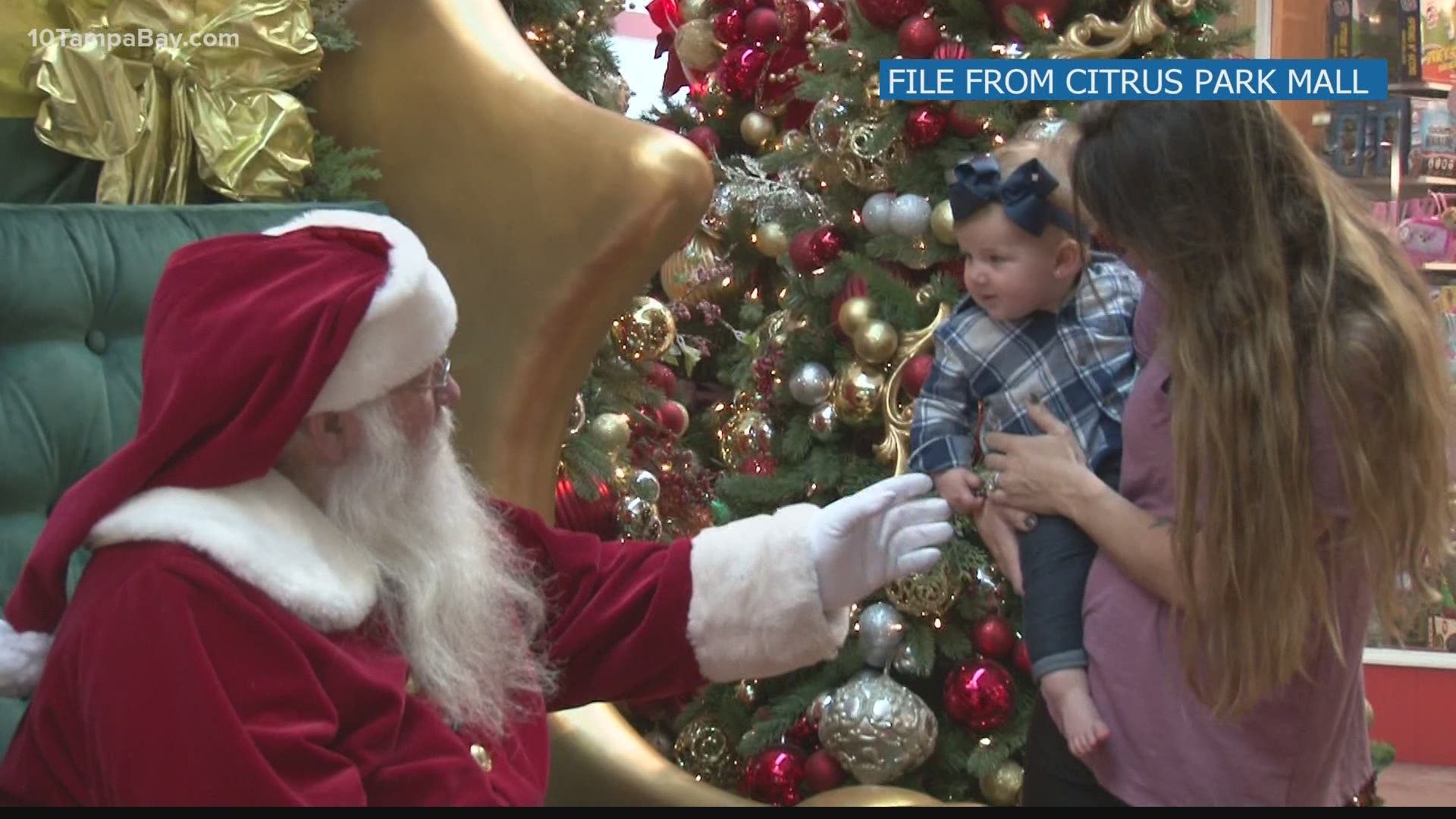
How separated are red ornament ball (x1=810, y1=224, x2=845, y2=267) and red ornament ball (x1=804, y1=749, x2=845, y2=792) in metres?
0.87

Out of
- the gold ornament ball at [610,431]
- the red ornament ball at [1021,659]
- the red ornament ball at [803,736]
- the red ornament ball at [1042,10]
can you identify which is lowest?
the red ornament ball at [803,736]

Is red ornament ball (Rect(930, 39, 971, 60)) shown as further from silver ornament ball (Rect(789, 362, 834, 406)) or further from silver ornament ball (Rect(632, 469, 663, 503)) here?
silver ornament ball (Rect(632, 469, 663, 503))

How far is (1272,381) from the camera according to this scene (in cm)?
138

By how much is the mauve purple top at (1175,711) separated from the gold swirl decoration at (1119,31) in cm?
112

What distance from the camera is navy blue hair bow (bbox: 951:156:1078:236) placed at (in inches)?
67.8

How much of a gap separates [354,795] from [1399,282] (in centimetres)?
101

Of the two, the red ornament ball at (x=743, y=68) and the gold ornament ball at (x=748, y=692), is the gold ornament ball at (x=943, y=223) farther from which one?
the red ornament ball at (x=743, y=68)

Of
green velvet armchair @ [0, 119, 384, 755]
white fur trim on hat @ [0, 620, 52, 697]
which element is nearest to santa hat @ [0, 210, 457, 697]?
white fur trim on hat @ [0, 620, 52, 697]

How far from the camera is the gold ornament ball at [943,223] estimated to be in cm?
264

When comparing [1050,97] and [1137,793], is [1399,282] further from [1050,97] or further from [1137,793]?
[1050,97]

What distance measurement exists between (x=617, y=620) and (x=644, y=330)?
4.57 feet

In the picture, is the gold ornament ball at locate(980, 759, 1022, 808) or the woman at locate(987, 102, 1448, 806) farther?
the gold ornament ball at locate(980, 759, 1022, 808)

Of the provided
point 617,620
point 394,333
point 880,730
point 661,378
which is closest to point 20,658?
point 394,333

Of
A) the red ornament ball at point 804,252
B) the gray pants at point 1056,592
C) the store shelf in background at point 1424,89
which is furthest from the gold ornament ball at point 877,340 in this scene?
the store shelf in background at point 1424,89
